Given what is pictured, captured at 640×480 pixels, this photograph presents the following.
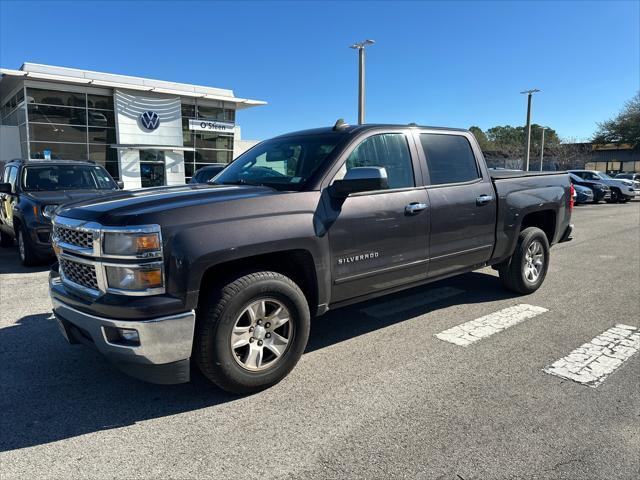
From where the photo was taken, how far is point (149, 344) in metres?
2.89

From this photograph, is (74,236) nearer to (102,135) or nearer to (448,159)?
(448,159)

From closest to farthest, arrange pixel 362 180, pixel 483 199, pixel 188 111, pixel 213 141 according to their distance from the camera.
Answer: pixel 362 180
pixel 483 199
pixel 188 111
pixel 213 141

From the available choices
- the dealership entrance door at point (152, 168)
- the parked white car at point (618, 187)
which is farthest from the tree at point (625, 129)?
the dealership entrance door at point (152, 168)

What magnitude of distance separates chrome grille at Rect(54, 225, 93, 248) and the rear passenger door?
2.90m

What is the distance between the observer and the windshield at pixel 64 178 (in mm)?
8461

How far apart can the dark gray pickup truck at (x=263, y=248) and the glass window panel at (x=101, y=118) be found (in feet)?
87.4

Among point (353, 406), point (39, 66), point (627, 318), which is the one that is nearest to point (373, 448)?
point (353, 406)

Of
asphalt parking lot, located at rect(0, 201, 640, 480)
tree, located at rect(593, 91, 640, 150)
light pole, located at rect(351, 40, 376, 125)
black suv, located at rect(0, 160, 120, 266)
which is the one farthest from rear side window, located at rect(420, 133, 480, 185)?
tree, located at rect(593, 91, 640, 150)

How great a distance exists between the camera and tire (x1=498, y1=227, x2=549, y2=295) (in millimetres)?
5664

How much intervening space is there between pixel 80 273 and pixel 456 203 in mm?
3394

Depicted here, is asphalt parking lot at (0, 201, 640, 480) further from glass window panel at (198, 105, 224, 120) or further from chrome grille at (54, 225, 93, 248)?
glass window panel at (198, 105, 224, 120)

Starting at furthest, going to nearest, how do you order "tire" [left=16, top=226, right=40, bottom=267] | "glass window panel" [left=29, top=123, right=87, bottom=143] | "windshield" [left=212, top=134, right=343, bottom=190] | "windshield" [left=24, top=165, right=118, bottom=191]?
1. "glass window panel" [left=29, top=123, right=87, bottom=143]
2. "windshield" [left=24, top=165, right=118, bottom=191]
3. "tire" [left=16, top=226, right=40, bottom=267]
4. "windshield" [left=212, top=134, right=343, bottom=190]

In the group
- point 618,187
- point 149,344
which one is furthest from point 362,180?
point 618,187

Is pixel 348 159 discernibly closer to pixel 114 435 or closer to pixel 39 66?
pixel 114 435
